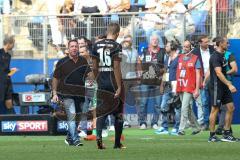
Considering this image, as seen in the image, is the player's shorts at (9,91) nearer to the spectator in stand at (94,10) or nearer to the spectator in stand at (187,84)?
the spectator in stand at (94,10)

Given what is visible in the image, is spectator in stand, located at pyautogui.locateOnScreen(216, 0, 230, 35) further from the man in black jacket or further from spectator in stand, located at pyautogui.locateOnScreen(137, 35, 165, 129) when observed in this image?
the man in black jacket

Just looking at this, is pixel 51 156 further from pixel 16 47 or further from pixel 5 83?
pixel 16 47

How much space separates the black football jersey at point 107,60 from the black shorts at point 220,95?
2.98 meters

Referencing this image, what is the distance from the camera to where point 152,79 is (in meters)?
23.2

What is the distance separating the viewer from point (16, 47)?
25641mm

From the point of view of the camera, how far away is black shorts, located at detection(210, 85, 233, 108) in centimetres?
1772

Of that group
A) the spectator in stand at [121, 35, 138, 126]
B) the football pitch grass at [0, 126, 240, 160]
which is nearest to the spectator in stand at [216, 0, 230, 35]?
the spectator in stand at [121, 35, 138, 126]

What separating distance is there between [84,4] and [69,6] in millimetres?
645

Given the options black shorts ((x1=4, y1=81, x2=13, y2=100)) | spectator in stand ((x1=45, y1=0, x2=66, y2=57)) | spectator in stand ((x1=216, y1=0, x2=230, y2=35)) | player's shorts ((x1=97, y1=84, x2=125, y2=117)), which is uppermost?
spectator in stand ((x1=216, y1=0, x2=230, y2=35))

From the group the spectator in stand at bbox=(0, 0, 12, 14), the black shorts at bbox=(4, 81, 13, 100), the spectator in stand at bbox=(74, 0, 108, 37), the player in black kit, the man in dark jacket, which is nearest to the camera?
the player in black kit

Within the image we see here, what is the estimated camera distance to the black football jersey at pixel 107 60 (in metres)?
15.4

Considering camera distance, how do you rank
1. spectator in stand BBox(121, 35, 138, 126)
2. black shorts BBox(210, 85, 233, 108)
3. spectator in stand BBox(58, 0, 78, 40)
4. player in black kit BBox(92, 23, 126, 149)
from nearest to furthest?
1. player in black kit BBox(92, 23, 126, 149)
2. black shorts BBox(210, 85, 233, 108)
3. spectator in stand BBox(121, 35, 138, 126)
4. spectator in stand BBox(58, 0, 78, 40)

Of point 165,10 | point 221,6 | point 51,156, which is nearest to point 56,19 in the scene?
point 165,10

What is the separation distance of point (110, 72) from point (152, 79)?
7770mm
